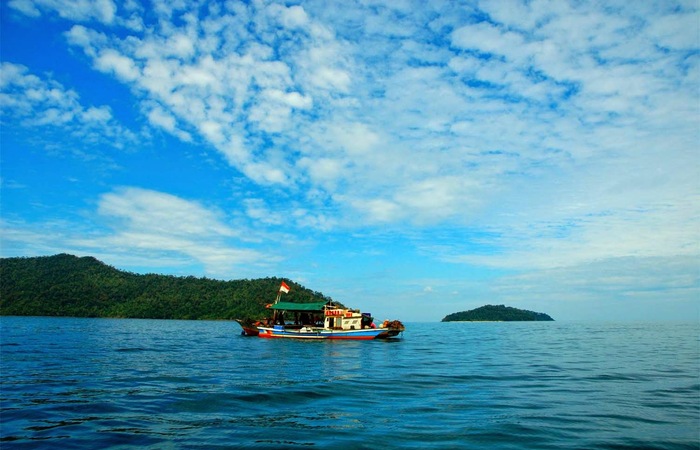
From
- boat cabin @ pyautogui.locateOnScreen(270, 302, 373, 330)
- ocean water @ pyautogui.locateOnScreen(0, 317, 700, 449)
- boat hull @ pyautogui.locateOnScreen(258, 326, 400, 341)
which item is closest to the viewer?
ocean water @ pyautogui.locateOnScreen(0, 317, 700, 449)

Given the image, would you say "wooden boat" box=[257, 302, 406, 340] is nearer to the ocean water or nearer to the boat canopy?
the boat canopy

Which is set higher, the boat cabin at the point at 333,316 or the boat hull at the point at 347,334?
the boat cabin at the point at 333,316

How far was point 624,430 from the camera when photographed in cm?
1548

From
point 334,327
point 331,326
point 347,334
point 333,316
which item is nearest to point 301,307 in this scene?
point 333,316

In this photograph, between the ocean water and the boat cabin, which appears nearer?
the ocean water

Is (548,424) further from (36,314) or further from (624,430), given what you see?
(36,314)

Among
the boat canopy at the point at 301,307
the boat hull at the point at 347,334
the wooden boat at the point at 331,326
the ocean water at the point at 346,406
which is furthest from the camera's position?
the boat canopy at the point at 301,307

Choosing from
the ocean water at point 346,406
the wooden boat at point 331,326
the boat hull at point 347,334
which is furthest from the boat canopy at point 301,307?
the ocean water at point 346,406

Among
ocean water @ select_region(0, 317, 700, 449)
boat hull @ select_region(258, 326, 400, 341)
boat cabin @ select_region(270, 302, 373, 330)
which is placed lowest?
ocean water @ select_region(0, 317, 700, 449)

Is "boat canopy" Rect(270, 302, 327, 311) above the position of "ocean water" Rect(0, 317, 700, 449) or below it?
above

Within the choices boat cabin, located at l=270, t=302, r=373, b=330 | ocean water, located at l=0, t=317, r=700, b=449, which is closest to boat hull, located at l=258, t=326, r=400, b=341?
boat cabin, located at l=270, t=302, r=373, b=330

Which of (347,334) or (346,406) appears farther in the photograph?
(347,334)

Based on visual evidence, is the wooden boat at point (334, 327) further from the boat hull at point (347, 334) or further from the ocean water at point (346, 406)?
the ocean water at point (346, 406)

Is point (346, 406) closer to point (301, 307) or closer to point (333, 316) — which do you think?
point (333, 316)
